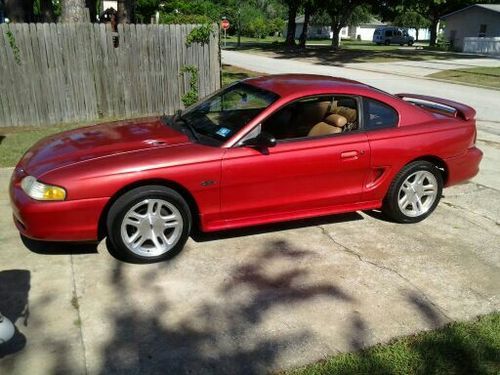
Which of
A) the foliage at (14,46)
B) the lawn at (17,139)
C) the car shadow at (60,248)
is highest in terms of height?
the foliage at (14,46)

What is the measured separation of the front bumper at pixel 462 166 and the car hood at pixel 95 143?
8.95ft

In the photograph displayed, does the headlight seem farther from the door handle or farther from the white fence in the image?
the white fence

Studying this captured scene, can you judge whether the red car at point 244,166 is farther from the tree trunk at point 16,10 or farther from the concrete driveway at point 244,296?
the tree trunk at point 16,10

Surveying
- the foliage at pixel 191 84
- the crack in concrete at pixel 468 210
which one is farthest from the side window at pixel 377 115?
the foliage at pixel 191 84

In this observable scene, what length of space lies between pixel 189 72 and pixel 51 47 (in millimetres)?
2707

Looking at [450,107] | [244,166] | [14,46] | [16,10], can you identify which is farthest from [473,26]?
[244,166]

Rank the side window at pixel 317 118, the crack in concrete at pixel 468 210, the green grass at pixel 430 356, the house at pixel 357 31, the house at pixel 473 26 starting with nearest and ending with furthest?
1. the green grass at pixel 430 356
2. the side window at pixel 317 118
3. the crack in concrete at pixel 468 210
4. the house at pixel 473 26
5. the house at pixel 357 31

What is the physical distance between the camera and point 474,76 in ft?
70.7

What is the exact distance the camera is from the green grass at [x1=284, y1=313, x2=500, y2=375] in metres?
3.01

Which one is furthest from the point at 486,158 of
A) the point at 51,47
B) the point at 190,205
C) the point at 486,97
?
the point at 486,97

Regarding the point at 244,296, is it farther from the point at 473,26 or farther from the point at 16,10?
the point at 473,26

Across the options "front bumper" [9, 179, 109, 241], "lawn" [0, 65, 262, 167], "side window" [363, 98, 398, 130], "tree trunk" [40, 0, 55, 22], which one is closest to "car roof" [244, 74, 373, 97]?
"side window" [363, 98, 398, 130]

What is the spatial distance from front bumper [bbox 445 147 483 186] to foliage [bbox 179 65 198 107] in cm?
655

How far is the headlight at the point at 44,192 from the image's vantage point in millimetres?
3818
